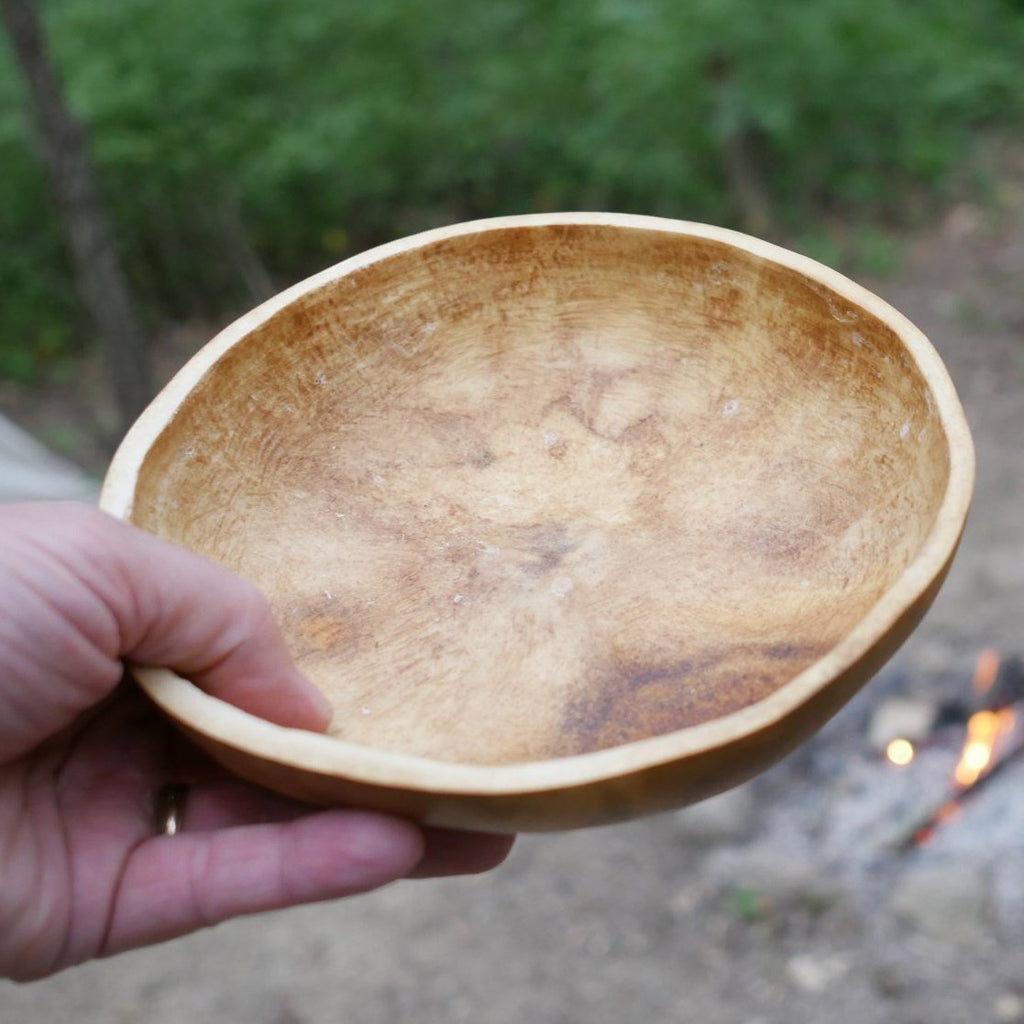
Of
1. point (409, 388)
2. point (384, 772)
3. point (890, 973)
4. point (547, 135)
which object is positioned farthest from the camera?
point (547, 135)

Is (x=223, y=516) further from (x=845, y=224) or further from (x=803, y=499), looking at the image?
(x=845, y=224)

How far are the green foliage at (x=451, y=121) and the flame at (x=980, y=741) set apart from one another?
2.25m

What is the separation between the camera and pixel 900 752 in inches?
99.7

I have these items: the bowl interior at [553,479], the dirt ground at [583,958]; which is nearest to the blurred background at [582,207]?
the dirt ground at [583,958]

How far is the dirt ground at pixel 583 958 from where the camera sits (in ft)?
Answer: 7.21

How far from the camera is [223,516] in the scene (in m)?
1.37

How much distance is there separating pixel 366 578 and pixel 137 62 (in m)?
3.30

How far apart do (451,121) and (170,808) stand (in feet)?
12.2

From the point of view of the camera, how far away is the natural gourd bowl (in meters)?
1.19

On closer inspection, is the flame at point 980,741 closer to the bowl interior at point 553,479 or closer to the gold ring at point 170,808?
the bowl interior at point 553,479

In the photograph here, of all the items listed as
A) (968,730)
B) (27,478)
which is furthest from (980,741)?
(27,478)

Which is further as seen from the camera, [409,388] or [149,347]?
[149,347]

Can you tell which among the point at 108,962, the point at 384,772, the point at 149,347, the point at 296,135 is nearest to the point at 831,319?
the point at 384,772

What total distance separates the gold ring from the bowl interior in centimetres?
22
